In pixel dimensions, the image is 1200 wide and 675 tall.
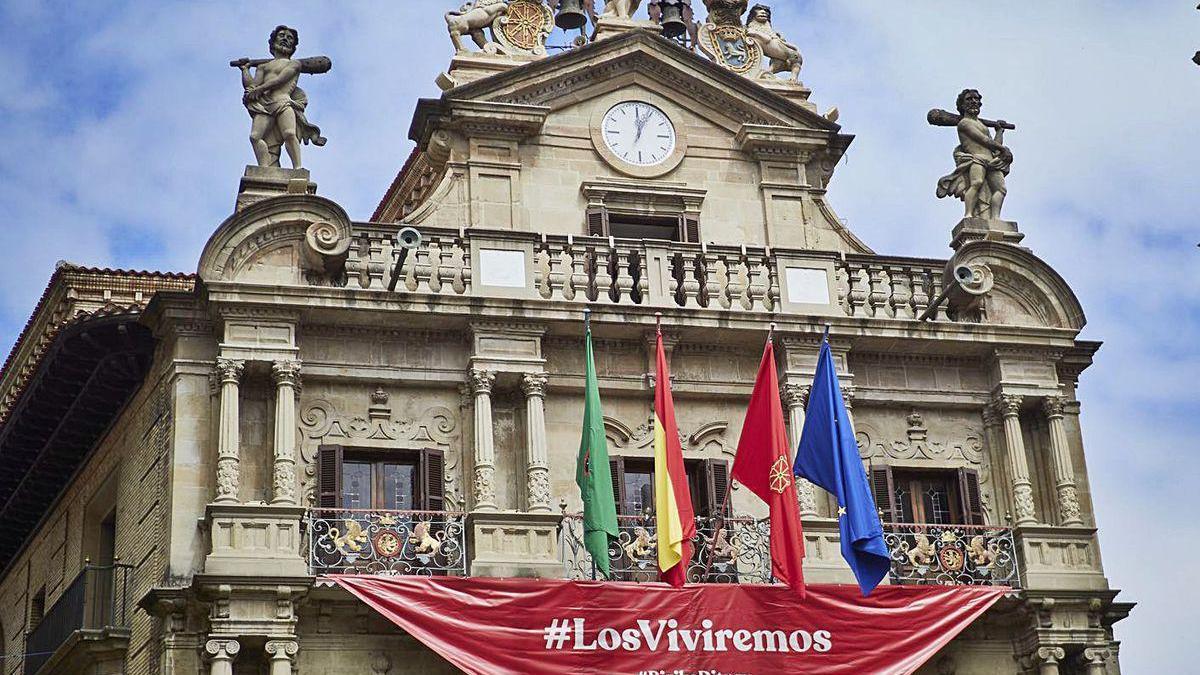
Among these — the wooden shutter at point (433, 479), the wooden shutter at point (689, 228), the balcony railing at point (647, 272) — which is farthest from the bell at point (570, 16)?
the wooden shutter at point (433, 479)

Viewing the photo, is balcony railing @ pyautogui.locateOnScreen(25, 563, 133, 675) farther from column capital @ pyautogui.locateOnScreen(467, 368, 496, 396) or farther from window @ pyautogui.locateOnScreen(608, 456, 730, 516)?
window @ pyautogui.locateOnScreen(608, 456, 730, 516)

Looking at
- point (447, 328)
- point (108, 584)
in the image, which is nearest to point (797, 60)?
point (447, 328)

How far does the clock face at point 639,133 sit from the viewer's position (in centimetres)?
3158

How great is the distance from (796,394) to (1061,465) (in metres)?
4.00

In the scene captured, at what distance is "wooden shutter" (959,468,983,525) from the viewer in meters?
29.6

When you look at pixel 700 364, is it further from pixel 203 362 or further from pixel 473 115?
pixel 203 362

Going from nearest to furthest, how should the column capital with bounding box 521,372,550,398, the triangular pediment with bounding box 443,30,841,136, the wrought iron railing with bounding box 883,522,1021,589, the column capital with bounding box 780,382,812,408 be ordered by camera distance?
the column capital with bounding box 521,372,550,398, the wrought iron railing with bounding box 883,522,1021,589, the column capital with bounding box 780,382,812,408, the triangular pediment with bounding box 443,30,841,136

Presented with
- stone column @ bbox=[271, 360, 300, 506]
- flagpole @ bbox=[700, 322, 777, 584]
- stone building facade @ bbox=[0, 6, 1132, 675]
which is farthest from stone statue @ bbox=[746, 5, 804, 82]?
stone column @ bbox=[271, 360, 300, 506]

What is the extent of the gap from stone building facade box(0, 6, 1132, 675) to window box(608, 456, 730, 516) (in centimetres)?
5

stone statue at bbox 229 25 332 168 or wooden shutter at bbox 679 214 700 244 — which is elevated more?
stone statue at bbox 229 25 332 168

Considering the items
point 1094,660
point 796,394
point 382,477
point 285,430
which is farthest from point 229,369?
point 1094,660

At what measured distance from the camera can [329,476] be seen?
90.7ft

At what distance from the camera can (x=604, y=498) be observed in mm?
26672

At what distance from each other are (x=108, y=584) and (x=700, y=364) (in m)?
9.10
